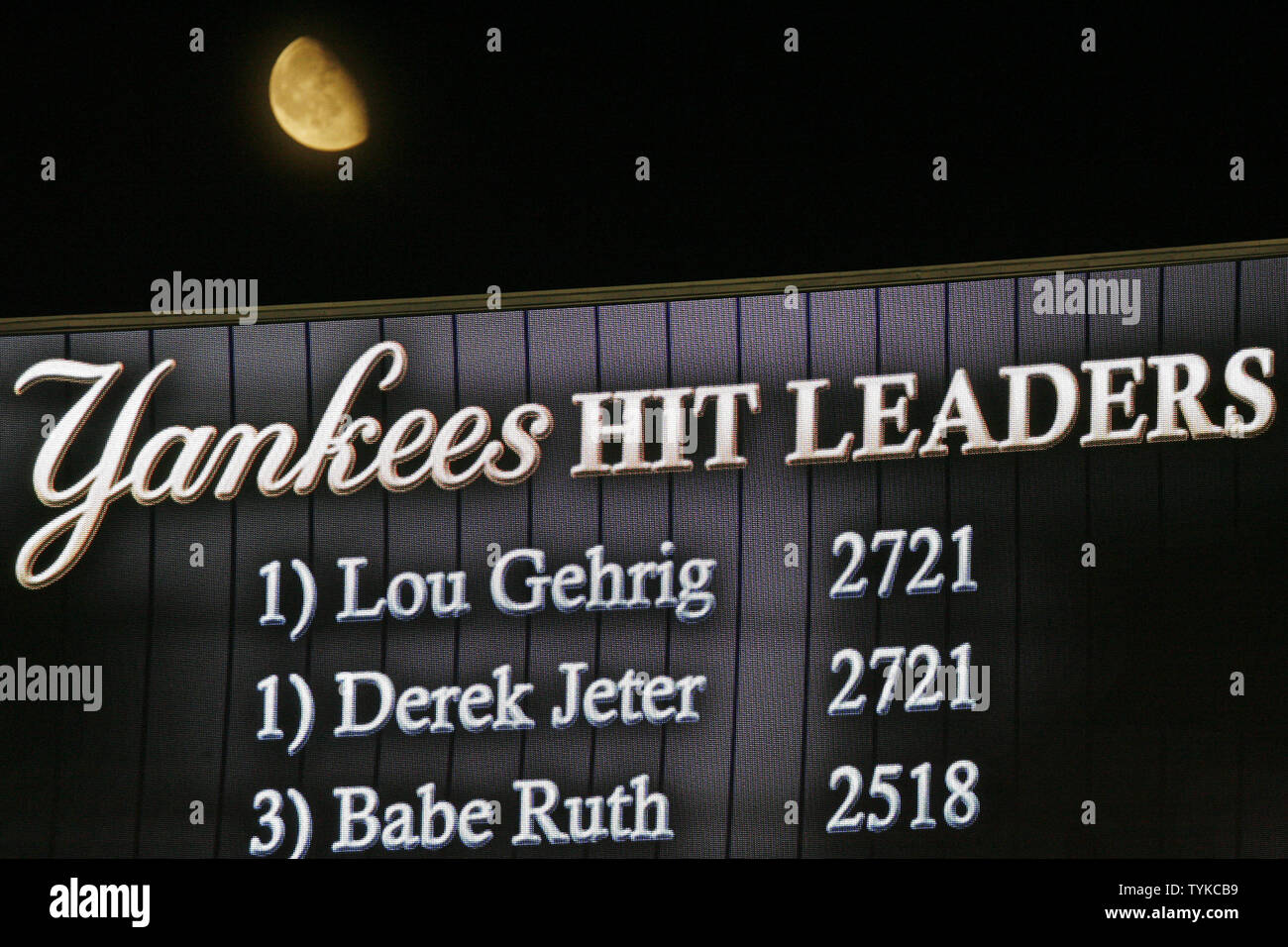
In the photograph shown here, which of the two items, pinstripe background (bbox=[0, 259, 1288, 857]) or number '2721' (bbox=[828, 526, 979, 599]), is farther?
number '2721' (bbox=[828, 526, 979, 599])

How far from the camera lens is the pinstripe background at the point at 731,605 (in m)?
6.24

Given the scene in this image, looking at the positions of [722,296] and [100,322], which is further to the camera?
[100,322]

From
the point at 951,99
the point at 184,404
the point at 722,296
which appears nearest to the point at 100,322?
the point at 184,404

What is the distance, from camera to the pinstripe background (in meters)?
6.24

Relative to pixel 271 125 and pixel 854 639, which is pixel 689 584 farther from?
Result: pixel 271 125

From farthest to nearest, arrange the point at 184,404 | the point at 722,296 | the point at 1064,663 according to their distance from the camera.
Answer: the point at 184,404
the point at 722,296
the point at 1064,663

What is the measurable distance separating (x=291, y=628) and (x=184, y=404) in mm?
1155

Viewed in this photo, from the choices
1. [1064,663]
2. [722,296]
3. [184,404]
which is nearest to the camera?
[1064,663]

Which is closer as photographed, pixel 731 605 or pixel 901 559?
pixel 901 559

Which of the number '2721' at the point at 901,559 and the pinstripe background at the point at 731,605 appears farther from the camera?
the number '2721' at the point at 901,559

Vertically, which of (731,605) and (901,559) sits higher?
(901,559)

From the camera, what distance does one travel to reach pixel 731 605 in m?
6.67
